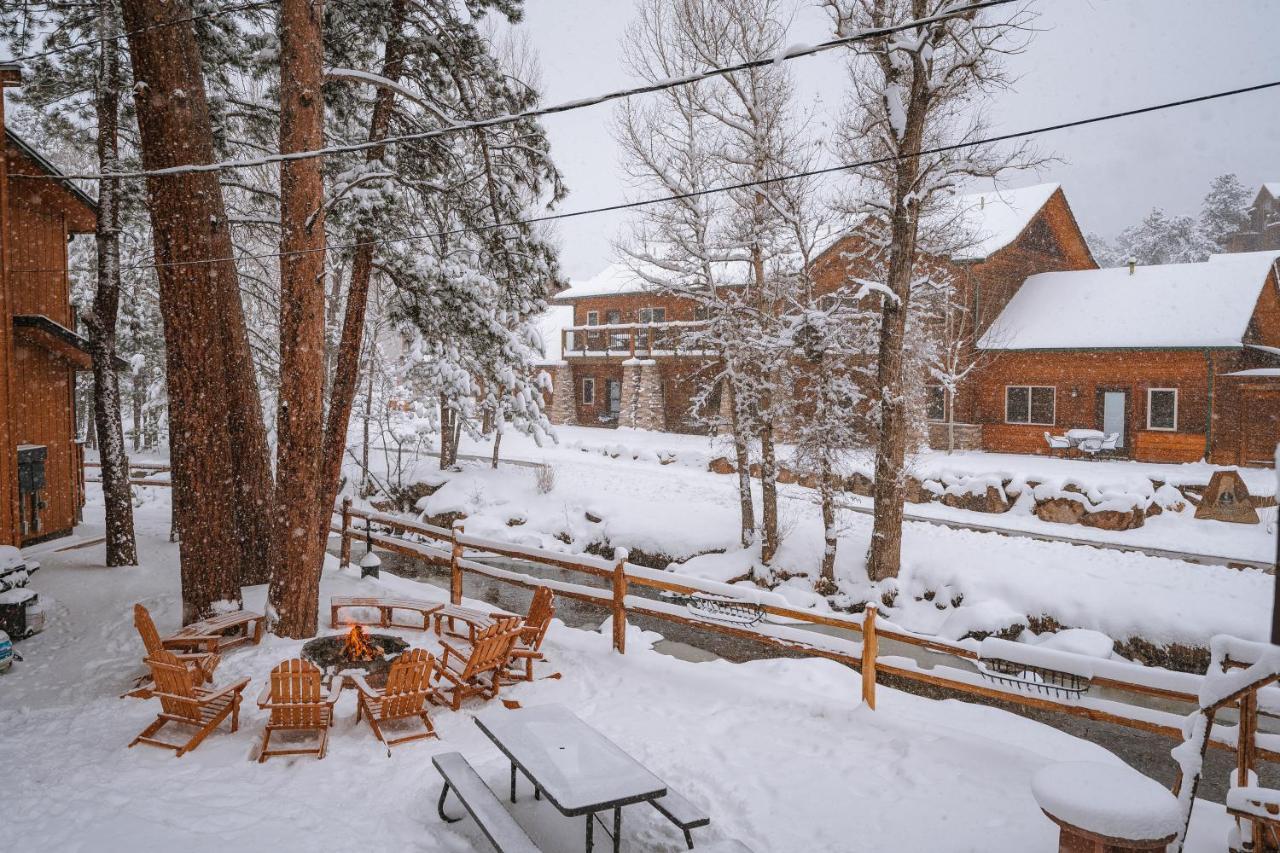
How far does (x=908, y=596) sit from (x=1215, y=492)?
29.1 feet

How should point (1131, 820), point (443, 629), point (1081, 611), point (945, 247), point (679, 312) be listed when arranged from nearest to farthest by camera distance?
point (1131, 820)
point (443, 629)
point (1081, 611)
point (945, 247)
point (679, 312)

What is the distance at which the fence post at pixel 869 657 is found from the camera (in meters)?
6.55

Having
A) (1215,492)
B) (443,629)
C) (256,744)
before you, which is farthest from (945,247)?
(256,744)

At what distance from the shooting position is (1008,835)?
474cm

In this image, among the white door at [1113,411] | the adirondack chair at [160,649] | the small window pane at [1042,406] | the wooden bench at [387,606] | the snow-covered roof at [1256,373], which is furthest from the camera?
the small window pane at [1042,406]

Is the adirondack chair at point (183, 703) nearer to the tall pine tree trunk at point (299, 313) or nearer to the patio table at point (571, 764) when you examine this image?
the tall pine tree trunk at point (299, 313)

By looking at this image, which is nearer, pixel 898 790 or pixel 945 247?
pixel 898 790

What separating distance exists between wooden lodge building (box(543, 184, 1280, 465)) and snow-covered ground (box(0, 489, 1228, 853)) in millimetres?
11271

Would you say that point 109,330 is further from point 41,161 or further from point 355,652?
point 355,652

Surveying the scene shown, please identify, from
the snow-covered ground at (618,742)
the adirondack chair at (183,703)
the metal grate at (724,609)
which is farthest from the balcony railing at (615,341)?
the adirondack chair at (183,703)

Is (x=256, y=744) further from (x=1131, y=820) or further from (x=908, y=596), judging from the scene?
(x=908, y=596)

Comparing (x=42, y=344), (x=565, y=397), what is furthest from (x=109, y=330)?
(x=565, y=397)

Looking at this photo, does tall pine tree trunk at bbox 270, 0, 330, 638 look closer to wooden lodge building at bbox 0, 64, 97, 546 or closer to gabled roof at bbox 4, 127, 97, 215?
gabled roof at bbox 4, 127, 97, 215

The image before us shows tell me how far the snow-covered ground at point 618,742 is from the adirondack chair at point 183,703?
6.3 inches
